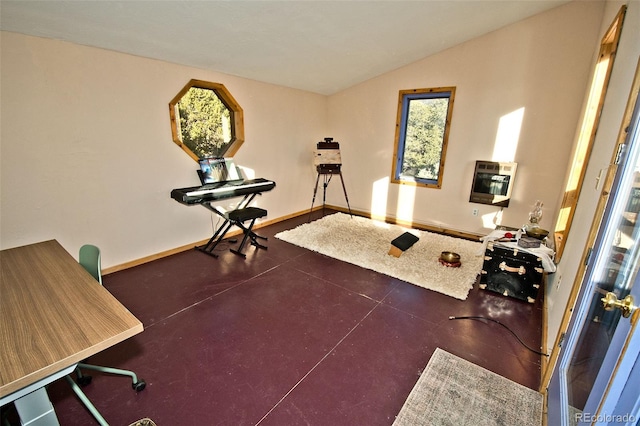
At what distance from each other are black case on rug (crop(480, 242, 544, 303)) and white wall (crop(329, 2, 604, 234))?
1.63m

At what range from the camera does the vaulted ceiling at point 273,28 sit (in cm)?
213

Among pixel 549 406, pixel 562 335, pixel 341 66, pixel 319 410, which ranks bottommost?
pixel 319 410

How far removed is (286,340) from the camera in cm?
210

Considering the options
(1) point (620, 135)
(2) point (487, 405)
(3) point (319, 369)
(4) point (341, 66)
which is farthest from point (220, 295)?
(4) point (341, 66)

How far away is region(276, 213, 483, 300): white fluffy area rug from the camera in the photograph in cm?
300

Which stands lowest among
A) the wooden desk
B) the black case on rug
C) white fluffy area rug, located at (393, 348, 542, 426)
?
white fluffy area rug, located at (393, 348, 542, 426)

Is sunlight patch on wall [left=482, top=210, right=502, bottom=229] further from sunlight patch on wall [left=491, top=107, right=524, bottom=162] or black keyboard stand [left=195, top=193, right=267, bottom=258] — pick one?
black keyboard stand [left=195, top=193, right=267, bottom=258]

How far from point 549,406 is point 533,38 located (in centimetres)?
399

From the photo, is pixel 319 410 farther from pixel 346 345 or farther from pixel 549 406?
pixel 549 406

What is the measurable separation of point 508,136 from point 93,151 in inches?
194

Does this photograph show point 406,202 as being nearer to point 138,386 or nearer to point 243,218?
point 243,218

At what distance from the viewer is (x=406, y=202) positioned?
483cm

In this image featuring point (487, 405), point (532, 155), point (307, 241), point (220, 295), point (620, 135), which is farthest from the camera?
point (307, 241)

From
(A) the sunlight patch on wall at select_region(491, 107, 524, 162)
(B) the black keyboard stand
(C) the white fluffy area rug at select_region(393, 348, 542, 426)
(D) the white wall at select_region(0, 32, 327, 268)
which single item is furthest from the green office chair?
(A) the sunlight patch on wall at select_region(491, 107, 524, 162)
